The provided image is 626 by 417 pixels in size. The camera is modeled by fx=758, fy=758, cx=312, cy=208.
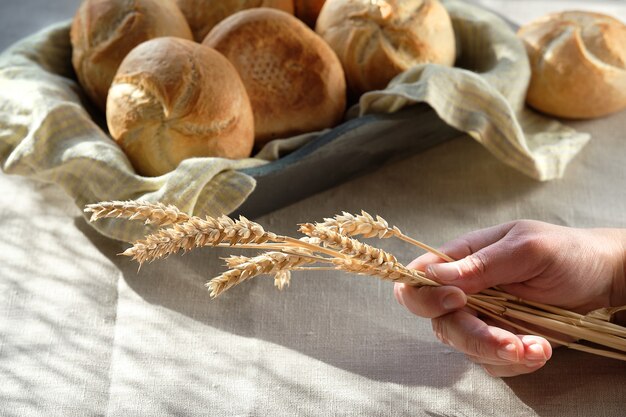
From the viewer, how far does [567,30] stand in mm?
1280

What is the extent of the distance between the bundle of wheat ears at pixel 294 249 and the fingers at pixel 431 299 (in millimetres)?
14

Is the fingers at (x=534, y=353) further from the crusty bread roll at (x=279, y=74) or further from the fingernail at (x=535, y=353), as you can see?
the crusty bread roll at (x=279, y=74)

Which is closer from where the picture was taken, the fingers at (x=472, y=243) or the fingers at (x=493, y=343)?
the fingers at (x=493, y=343)

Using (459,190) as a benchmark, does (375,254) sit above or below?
above

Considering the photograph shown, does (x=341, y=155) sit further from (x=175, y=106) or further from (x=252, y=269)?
(x=252, y=269)

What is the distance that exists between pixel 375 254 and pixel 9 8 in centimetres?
131

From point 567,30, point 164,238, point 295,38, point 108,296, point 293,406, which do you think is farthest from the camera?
point 567,30

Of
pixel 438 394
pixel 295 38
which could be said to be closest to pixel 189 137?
pixel 295 38

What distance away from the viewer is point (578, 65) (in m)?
1.25

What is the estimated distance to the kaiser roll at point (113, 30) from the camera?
3.79 feet

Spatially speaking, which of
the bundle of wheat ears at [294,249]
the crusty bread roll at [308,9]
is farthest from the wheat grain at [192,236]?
the crusty bread roll at [308,9]

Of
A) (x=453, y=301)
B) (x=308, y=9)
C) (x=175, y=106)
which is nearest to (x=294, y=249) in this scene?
(x=453, y=301)

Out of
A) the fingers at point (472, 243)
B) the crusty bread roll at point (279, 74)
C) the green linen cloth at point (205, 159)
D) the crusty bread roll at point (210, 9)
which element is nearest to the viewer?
the fingers at point (472, 243)

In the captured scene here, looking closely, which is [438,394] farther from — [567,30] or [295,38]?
[567,30]
